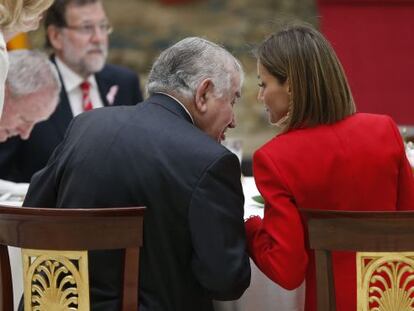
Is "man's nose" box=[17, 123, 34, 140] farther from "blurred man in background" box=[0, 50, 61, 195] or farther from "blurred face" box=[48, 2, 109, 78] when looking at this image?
"blurred face" box=[48, 2, 109, 78]

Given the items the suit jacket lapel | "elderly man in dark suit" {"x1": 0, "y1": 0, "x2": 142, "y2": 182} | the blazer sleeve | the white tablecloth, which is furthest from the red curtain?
the blazer sleeve

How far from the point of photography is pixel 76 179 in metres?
2.85

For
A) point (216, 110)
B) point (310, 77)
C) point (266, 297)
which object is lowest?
point (266, 297)

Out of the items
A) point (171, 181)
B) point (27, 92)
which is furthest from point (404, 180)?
point (27, 92)

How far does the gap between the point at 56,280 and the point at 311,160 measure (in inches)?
31.1

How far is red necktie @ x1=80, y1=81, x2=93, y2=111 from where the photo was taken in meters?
5.16

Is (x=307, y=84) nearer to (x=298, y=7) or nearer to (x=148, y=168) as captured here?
(x=148, y=168)

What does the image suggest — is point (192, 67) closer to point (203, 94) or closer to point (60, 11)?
point (203, 94)

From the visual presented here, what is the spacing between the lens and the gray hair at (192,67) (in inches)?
115

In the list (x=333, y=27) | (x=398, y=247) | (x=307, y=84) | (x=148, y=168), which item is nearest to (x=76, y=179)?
(x=148, y=168)

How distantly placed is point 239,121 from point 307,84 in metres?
6.24

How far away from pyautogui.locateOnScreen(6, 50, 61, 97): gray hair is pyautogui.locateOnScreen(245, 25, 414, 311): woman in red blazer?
60.5 inches

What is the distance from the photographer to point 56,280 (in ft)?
9.14

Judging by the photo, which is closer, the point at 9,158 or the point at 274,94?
the point at 274,94
